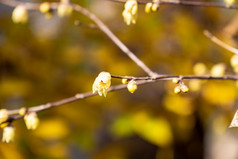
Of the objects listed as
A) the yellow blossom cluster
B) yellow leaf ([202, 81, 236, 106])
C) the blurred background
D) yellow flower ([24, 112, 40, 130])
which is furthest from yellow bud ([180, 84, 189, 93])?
yellow leaf ([202, 81, 236, 106])

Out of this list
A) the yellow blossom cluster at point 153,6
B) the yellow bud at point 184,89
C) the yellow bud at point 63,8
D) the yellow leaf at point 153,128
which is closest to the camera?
the yellow bud at point 184,89

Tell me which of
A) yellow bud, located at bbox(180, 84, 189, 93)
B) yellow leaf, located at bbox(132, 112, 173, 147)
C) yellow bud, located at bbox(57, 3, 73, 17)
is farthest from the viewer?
yellow leaf, located at bbox(132, 112, 173, 147)

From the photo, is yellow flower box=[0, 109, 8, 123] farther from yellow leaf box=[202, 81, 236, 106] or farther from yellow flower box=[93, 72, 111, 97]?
yellow leaf box=[202, 81, 236, 106]

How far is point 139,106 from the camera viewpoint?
1.71 m

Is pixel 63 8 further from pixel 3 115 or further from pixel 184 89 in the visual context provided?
pixel 184 89

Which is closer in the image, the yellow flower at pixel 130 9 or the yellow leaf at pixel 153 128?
the yellow flower at pixel 130 9

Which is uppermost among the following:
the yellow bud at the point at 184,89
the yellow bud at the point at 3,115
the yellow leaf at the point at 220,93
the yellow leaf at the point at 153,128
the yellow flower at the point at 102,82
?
the yellow leaf at the point at 220,93

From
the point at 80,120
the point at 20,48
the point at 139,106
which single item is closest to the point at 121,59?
the point at 139,106

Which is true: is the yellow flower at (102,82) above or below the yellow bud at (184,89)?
below

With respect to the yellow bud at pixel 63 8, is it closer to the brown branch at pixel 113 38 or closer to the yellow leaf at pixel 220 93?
the brown branch at pixel 113 38

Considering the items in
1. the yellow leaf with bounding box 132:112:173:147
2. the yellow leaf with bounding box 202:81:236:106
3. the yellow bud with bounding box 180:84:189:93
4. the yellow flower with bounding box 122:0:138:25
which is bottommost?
the yellow bud with bounding box 180:84:189:93

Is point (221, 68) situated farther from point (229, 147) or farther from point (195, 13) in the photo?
point (229, 147)

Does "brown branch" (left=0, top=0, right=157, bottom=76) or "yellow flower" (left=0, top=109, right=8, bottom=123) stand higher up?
"brown branch" (left=0, top=0, right=157, bottom=76)

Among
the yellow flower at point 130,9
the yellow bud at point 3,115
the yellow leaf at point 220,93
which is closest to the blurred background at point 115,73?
the yellow leaf at point 220,93
